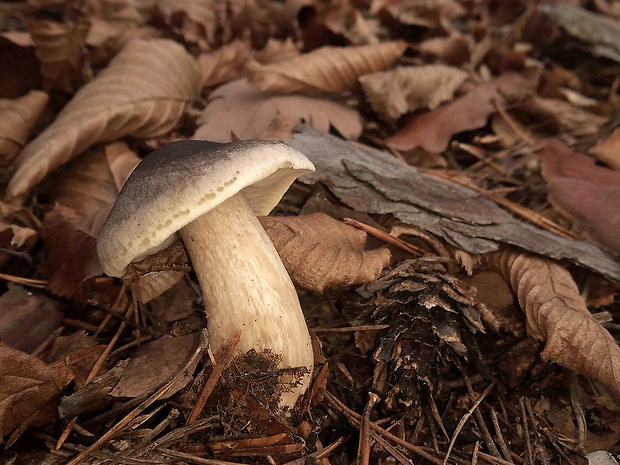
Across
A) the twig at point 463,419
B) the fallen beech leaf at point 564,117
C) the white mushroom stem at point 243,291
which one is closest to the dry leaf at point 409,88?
the fallen beech leaf at point 564,117

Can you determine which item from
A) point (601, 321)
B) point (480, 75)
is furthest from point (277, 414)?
point (480, 75)

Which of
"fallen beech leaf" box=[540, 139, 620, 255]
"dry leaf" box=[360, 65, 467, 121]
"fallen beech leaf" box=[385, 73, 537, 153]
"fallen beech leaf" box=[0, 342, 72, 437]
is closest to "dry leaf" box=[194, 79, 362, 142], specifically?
"dry leaf" box=[360, 65, 467, 121]

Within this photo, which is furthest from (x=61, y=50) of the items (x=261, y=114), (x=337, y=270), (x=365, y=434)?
(x=365, y=434)

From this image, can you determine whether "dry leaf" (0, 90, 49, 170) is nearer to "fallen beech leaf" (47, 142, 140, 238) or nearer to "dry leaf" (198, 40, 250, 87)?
"fallen beech leaf" (47, 142, 140, 238)

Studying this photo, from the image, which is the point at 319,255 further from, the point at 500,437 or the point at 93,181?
the point at 93,181

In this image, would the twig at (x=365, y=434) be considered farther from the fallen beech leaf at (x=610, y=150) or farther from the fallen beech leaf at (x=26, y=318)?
the fallen beech leaf at (x=610, y=150)

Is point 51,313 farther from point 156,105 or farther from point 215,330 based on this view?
point 156,105
